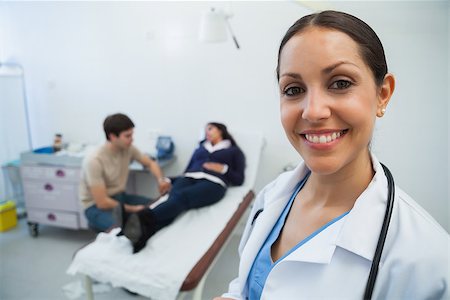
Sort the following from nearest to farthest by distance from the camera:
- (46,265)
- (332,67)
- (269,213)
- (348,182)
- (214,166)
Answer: (332,67) → (348,182) → (269,213) → (46,265) → (214,166)

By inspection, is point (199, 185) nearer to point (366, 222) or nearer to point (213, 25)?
point (213, 25)

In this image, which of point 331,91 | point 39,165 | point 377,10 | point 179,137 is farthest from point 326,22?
point 39,165

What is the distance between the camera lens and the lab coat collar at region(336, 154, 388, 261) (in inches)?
23.1

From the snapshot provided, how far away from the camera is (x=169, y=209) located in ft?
5.86

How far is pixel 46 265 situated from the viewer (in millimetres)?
2201

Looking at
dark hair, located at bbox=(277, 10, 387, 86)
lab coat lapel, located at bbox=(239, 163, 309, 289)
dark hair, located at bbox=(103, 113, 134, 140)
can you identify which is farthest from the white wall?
dark hair, located at bbox=(277, 10, 387, 86)

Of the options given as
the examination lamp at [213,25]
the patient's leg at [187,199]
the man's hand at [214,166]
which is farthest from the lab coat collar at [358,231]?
the man's hand at [214,166]

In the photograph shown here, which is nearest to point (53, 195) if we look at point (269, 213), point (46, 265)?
point (46, 265)

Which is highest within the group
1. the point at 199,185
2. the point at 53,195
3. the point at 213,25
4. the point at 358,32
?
the point at 213,25

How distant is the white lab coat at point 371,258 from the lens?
52 centimetres

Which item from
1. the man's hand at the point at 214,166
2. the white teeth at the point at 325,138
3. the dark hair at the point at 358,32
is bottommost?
the man's hand at the point at 214,166

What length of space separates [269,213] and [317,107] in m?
0.39

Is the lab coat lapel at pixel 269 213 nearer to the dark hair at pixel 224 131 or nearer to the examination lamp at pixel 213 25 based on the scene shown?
the examination lamp at pixel 213 25

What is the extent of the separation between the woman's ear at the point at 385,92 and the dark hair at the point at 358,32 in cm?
2
